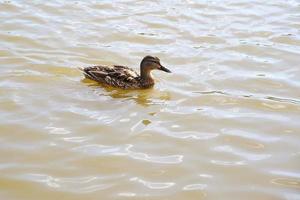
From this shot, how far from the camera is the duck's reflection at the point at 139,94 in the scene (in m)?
8.67

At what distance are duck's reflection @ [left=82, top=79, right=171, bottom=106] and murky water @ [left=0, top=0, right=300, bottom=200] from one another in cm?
3

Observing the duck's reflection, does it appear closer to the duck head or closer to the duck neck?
the duck neck

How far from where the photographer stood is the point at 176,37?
35.8 feet

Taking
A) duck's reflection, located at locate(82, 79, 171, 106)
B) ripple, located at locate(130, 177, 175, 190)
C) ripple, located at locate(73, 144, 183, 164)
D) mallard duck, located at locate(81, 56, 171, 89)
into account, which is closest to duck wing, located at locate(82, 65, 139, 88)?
mallard duck, located at locate(81, 56, 171, 89)

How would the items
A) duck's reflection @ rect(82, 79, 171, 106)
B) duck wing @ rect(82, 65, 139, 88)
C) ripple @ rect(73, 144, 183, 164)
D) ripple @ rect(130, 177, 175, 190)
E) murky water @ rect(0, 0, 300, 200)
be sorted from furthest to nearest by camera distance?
duck wing @ rect(82, 65, 139, 88)
duck's reflection @ rect(82, 79, 171, 106)
ripple @ rect(73, 144, 183, 164)
murky water @ rect(0, 0, 300, 200)
ripple @ rect(130, 177, 175, 190)

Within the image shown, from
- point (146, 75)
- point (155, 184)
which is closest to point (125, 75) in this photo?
point (146, 75)

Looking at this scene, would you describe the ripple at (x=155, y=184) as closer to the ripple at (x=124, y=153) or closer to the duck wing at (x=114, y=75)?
the ripple at (x=124, y=153)

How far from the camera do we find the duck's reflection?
28.5 ft

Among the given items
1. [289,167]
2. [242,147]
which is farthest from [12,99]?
Result: [289,167]

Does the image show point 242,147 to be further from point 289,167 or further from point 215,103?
point 215,103

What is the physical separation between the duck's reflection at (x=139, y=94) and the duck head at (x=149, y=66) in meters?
0.29

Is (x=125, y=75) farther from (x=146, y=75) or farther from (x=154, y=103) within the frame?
(x=154, y=103)

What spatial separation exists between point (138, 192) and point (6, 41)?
5.51 meters

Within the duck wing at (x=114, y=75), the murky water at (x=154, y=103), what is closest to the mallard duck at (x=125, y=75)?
the duck wing at (x=114, y=75)
